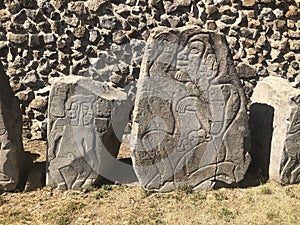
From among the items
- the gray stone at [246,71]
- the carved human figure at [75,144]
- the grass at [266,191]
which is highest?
the gray stone at [246,71]

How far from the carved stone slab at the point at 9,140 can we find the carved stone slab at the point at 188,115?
1.10 metres

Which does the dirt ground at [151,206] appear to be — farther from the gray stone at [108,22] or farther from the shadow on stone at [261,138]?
the gray stone at [108,22]

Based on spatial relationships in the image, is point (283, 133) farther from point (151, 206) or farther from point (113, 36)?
point (113, 36)

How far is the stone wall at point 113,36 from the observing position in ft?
18.1

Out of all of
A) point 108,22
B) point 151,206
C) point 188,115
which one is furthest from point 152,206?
point 108,22

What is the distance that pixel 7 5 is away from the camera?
5523 millimetres

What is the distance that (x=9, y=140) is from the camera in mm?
4102

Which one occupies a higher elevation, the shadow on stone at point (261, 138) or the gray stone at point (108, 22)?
the gray stone at point (108, 22)

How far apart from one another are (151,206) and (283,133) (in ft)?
4.60

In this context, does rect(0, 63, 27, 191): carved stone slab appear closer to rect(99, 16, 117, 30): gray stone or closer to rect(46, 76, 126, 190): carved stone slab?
rect(46, 76, 126, 190): carved stone slab

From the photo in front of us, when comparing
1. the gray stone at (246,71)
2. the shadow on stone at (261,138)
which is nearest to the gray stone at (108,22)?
the gray stone at (246,71)

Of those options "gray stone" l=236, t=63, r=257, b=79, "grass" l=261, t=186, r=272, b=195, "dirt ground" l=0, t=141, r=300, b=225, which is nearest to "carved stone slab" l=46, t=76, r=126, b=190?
"dirt ground" l=0, t=141, r=300, b=225

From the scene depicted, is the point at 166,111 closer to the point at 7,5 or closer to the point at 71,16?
the point at 71,16

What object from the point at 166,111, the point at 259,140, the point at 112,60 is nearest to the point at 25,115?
the point at 112,60
